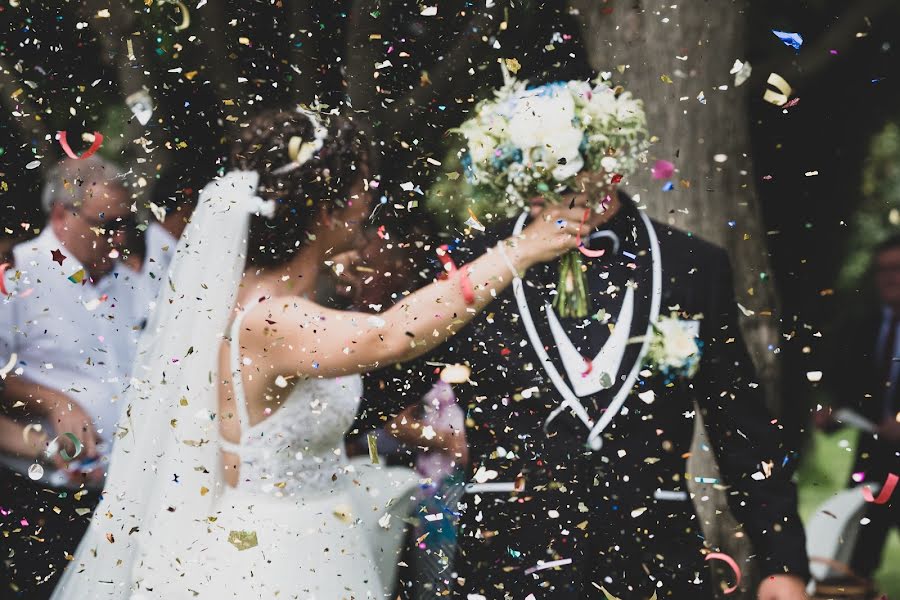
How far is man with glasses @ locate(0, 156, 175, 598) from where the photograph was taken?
1.62 m

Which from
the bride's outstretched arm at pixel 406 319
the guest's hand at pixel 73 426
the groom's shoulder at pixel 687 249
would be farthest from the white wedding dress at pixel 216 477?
the groom's shoulder at pixel 687 249

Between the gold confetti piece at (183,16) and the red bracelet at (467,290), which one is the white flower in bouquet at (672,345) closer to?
the red bracelet at (467,290)

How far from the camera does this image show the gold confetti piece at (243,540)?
1351 millimetres

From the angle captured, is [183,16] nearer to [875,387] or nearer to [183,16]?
[183,16]

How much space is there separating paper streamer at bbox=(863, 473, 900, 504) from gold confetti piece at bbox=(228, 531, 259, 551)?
1427mm

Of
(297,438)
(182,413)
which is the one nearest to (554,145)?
(297,438)

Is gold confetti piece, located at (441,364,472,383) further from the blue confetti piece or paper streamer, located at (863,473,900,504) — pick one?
paper streamer, located at (863,473,900,504)

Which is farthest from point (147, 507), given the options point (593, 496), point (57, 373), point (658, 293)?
point (658, 293)

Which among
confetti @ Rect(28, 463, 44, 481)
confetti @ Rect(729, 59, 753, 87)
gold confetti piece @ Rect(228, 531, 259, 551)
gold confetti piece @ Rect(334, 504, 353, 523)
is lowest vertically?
confetti @ Rect(28, 463, 44, 481)

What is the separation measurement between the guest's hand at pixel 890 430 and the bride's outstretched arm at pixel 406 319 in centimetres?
101

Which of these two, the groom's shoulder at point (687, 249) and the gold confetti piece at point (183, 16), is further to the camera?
the gold confetti piece at point (183, 16)

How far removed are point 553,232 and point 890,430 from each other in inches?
42.1

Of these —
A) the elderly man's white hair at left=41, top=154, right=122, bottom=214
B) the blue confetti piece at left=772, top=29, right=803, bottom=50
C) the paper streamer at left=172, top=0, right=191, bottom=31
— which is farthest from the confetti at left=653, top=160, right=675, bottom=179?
the elderly man's white hair at left=41, top=154, right=122, bottom=214

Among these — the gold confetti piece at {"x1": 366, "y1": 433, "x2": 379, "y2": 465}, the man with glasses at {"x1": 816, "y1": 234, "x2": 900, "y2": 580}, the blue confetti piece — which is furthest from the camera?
the man with glasses at {"x1": 816, "y1": 234, "x2": 900, "y2": 580}
